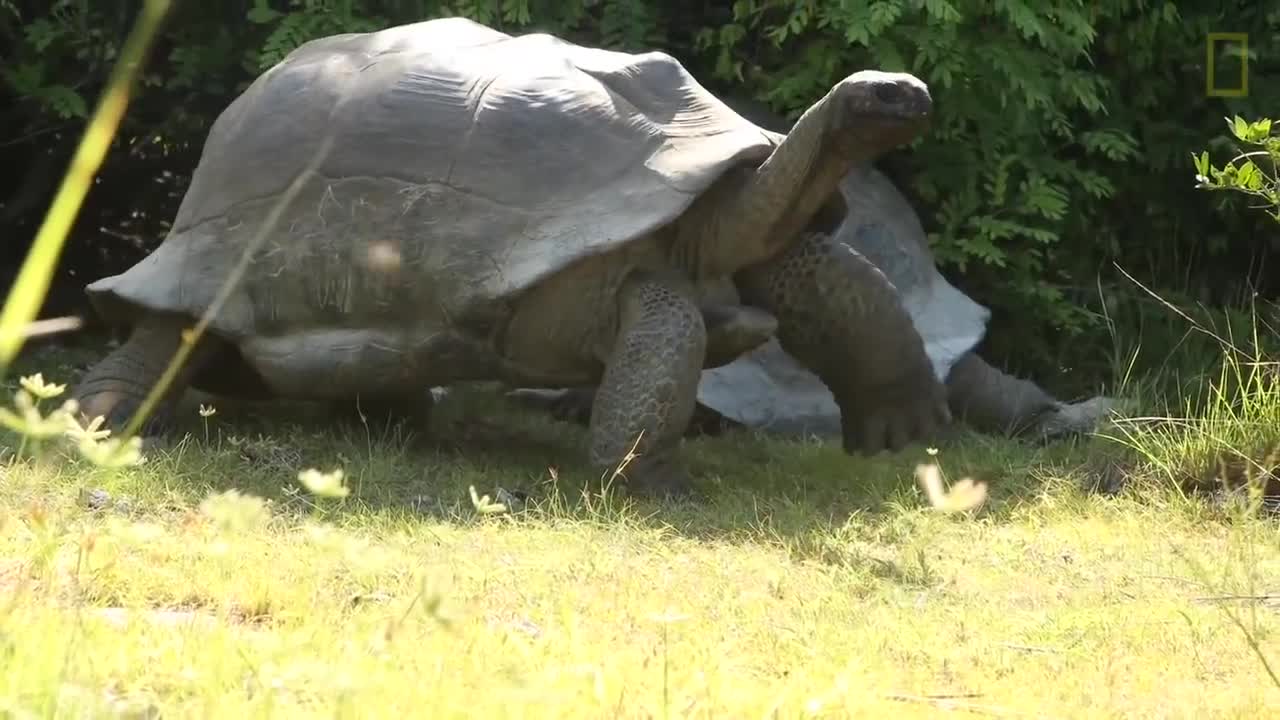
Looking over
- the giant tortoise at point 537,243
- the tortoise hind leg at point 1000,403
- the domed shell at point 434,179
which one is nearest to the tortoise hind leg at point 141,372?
the giant tortoise at point 537,243

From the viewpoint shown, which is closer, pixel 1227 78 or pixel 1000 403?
pixel 1000 403

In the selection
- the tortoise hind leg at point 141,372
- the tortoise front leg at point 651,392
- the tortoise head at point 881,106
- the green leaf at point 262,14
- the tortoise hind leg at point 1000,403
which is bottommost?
the tortoise hind leg at point 1000,403

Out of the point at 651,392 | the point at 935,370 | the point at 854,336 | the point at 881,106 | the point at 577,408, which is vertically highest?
the point at 881,106

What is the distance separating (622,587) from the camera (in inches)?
115

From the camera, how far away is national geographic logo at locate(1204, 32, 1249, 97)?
20.6 ft

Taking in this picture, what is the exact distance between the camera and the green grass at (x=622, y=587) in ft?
5.95

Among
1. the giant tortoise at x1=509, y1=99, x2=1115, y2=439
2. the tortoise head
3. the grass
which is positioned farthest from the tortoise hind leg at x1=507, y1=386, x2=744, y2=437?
the tortoise head

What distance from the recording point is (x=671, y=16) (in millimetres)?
6324

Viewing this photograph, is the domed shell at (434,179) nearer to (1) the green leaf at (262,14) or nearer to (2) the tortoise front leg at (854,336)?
(2) the tortoise front leg at (854,336)

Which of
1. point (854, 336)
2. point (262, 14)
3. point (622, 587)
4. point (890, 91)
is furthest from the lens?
point (262, 14)

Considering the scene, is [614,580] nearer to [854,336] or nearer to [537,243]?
[537,243]

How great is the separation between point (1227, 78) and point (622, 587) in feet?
14.8

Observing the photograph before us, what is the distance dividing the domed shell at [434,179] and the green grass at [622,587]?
0.47 m

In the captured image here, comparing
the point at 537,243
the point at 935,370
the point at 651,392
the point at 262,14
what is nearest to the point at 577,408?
the point at 935,370
